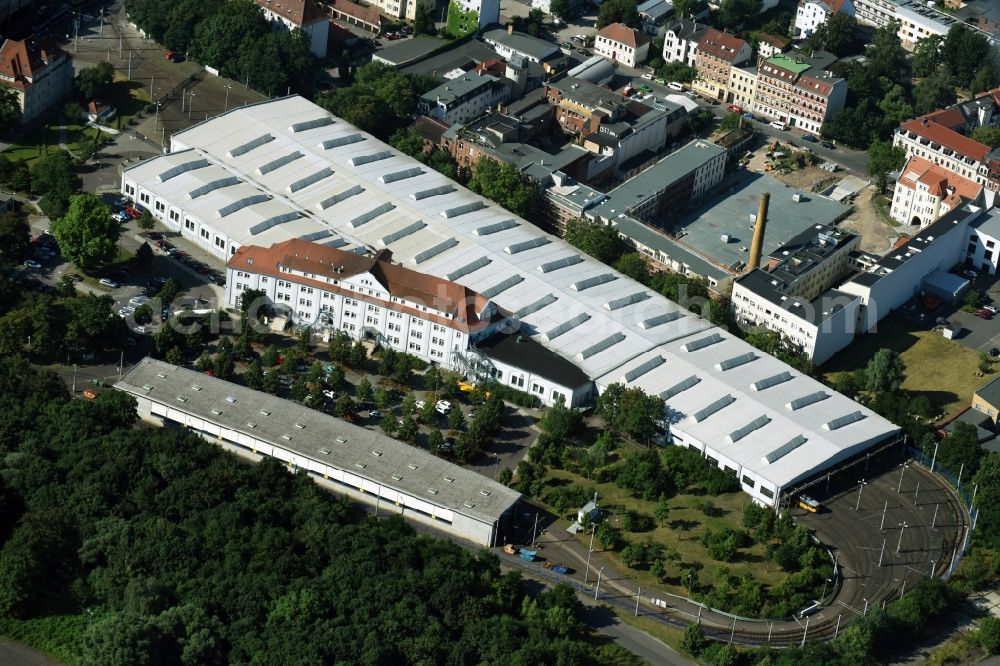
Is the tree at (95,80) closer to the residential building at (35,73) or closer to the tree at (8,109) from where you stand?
the residential building at (35,73)

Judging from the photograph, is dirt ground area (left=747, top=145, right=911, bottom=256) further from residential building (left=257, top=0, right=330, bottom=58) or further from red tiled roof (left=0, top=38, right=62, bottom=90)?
red tiled roof (left=0, top=38, right=62, bottom=90)

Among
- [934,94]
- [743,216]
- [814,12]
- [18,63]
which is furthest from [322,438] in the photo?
[814,12]

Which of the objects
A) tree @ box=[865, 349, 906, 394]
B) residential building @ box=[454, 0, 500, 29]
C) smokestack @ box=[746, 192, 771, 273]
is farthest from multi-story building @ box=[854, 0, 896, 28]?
tree @ box=[865, 349, 906, 394]

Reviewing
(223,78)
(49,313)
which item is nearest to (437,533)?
(49,313)

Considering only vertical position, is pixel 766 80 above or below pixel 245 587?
above

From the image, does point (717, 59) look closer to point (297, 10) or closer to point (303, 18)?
point (303, 18)

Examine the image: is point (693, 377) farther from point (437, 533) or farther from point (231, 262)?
point (231, 262)

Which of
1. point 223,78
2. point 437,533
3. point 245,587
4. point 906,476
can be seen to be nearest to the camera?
point 245,587
